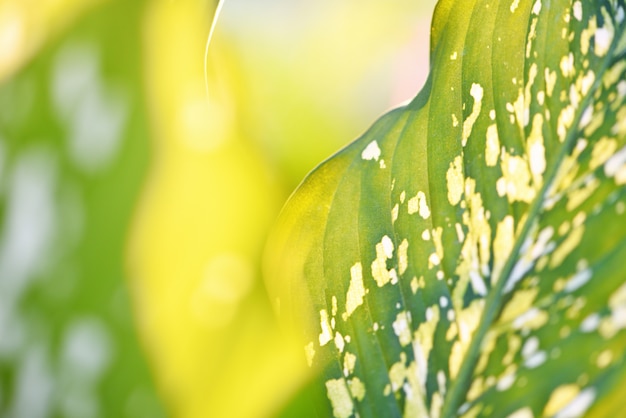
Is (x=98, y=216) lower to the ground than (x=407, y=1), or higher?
lower

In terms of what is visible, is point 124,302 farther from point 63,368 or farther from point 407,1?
point 407,1

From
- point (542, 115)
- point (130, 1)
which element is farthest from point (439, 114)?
point (130, 1)

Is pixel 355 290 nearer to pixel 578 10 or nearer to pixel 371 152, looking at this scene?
pixel 371 152

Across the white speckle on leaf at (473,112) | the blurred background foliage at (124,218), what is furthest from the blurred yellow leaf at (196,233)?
the white speckle on leaf at (473,112)

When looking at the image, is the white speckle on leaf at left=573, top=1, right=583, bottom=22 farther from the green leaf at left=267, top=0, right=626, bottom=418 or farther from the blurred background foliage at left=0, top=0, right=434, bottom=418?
the blurred background foliage at left=0, top=0, right=434, bottom=418

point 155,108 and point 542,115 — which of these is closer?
point 155,108

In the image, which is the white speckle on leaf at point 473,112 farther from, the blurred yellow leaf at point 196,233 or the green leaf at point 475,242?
the blurred yellow leaf at point 196,233
